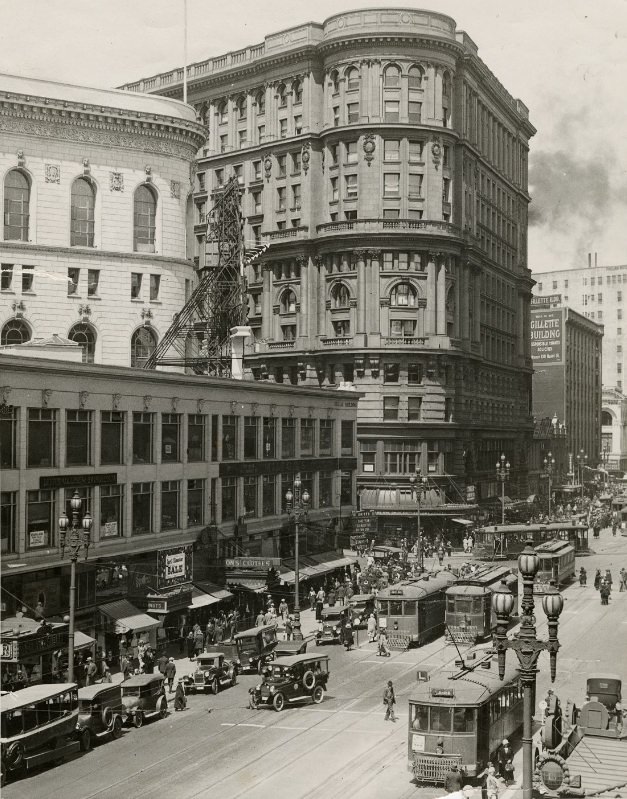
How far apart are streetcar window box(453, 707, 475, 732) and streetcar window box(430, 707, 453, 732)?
0.50 feet

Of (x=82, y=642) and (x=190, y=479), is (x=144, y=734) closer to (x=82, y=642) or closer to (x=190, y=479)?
(x=82, y=642)

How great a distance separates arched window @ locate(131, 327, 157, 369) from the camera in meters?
57.8

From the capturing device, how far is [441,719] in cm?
2628

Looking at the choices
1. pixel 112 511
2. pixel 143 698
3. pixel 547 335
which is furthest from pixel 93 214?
pixel 547 335

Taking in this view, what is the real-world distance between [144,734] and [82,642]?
726cm

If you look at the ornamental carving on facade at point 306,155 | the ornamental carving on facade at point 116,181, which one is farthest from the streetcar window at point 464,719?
the ornamental carving on facade at point 306,155

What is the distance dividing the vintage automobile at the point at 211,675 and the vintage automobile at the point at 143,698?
3.08 meters

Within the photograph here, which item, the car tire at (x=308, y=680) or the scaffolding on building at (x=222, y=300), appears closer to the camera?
the car tire at (x=308, y=680)

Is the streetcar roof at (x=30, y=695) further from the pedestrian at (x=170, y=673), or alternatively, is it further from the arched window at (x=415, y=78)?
the arched window at (x=415, y=78)

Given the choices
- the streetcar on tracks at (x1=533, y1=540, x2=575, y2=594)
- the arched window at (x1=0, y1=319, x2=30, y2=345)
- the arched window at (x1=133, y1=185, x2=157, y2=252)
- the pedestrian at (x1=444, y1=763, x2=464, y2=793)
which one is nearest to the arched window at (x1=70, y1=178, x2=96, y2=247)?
the arched window at (x1=133, y1=185, x2=157, y2=252)

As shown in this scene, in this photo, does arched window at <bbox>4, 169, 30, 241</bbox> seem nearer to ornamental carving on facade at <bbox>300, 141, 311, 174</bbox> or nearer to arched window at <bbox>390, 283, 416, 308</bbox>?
arched window at <bbox>390, 283, 416, 308</bbox>

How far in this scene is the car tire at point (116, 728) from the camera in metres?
30.2

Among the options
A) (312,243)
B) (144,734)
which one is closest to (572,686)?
(144,734)

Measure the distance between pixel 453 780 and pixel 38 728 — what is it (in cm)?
1095
